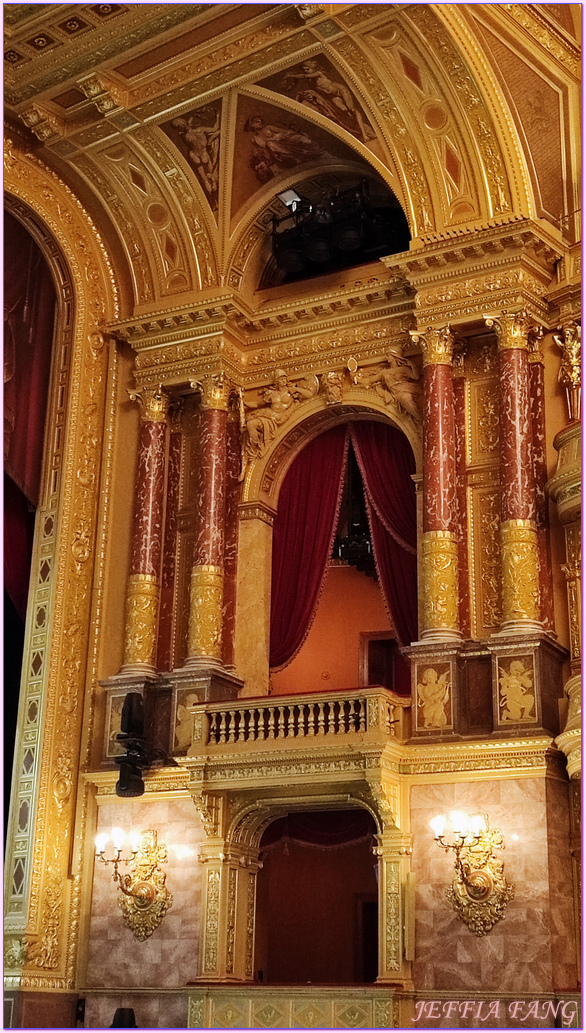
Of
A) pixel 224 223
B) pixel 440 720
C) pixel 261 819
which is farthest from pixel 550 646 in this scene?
pixel 224 223

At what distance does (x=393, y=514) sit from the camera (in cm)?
1366

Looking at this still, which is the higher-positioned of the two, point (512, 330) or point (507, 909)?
point (512, 330)

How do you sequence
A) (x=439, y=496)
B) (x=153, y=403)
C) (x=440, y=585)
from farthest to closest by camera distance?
(x=153, y=403) < (x=439, y=496) < (x=440, y=585)

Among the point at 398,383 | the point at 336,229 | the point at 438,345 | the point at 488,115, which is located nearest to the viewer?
the point at 488,115

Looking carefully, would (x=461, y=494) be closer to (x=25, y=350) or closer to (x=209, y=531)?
(x=209, y=531)

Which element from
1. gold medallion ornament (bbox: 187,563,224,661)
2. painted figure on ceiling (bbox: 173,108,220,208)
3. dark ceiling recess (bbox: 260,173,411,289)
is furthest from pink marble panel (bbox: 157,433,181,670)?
painted figure on ceiling (bbox: 173,108,220,208)

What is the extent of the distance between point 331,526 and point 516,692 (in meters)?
3.55

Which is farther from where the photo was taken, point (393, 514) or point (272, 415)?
point (272, 415)

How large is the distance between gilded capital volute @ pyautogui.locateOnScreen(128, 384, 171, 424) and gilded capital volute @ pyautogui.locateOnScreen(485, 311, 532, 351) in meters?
4.32

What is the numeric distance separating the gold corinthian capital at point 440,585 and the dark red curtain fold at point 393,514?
36.1 inches

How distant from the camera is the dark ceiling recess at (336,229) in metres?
14.4

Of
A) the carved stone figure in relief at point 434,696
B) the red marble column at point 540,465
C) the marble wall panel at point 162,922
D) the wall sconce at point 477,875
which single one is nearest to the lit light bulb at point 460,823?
the wall sconce at point 477,875

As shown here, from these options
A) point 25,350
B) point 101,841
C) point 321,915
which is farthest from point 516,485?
point 321,915

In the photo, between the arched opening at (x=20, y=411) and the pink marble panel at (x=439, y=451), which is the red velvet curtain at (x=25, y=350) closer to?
the arched opening at (x=20, y=411)
